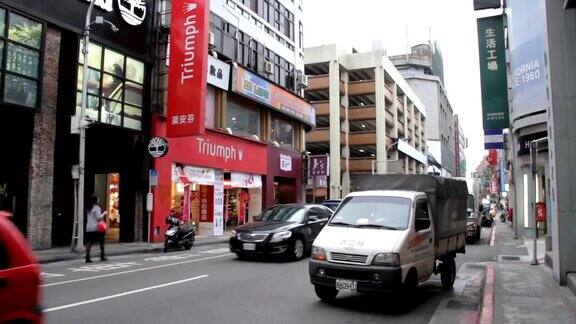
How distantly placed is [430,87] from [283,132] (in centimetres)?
7325

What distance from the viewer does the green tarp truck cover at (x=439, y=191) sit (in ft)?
32.7

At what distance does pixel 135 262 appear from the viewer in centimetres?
1477

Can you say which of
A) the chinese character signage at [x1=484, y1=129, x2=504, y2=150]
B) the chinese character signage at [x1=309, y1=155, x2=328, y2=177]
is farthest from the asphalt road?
the chinese character signage at [x1=309, y1=155, x2=328, y2=177]

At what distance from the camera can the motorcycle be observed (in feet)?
59.5

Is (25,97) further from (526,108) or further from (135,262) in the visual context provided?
(526,108)

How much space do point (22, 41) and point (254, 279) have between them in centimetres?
1082

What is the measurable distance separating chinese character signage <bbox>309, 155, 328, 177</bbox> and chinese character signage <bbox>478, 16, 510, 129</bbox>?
1658 cm

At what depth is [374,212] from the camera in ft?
30.2

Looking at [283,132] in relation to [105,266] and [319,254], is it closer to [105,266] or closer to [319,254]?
[105,266]

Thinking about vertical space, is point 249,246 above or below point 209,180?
below

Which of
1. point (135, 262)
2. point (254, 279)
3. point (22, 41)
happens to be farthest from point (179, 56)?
point (254, 279)

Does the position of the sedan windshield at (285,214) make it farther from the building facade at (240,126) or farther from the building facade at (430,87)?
the building facade at (430,87)

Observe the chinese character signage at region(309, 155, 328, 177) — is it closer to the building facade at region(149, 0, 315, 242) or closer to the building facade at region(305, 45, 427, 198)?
the building facade at region(149, 0, 315, 242)

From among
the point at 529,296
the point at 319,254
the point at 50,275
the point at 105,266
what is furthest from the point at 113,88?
the point at 529,296
